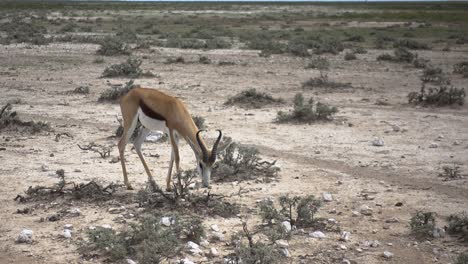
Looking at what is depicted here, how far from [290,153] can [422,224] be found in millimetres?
4180

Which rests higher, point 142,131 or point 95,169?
point 142,131

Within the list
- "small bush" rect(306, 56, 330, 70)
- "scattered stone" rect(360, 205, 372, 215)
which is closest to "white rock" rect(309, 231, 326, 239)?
"scattered stone" rect(360, 205, 372, 215)

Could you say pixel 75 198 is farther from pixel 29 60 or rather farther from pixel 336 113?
pixel 29 60

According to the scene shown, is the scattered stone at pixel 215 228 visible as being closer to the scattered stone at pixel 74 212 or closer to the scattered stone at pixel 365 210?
the scattered stone at pixel 74 212

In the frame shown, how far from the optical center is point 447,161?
405 inches

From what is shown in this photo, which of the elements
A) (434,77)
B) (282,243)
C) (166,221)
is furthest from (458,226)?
(434,77)

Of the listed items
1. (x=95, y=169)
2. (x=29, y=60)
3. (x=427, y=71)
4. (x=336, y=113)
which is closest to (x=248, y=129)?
(x=336, y=113)

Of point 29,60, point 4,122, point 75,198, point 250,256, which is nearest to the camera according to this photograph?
point 250,256

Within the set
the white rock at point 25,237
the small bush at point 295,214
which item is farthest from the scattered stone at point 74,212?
the small bush at point 295,214

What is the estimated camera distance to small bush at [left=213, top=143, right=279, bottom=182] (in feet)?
30.3

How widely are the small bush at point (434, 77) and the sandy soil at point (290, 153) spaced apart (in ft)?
1.62

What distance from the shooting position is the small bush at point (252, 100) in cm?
1528

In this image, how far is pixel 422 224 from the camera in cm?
704

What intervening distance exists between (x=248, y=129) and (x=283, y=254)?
21.7 feet
